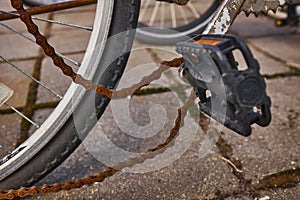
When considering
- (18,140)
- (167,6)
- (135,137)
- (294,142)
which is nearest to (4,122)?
(18,140)

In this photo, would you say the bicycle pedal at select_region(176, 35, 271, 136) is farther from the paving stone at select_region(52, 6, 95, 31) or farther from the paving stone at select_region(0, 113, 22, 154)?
the paving stone at select_region(52, 6, 95, 31)

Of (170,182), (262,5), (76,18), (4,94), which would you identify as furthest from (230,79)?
(76,18)

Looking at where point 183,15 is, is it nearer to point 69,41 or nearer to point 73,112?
point 69,41

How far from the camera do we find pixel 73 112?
0.86m

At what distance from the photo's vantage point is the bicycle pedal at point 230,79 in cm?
61

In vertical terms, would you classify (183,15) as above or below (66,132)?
below

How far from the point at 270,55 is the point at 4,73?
1.33 m

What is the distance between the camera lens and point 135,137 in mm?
1188

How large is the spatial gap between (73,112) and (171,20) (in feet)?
5.86

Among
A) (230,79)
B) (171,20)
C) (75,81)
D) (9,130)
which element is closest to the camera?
(230,79)

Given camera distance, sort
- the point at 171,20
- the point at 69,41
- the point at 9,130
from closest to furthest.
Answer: the point at 9,130 → the point at 69,41 → the point at 171,20

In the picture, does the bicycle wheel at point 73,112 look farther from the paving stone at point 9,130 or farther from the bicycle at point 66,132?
the paving stone at point 9,130

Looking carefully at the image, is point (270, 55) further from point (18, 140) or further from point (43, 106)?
point (18, 140)

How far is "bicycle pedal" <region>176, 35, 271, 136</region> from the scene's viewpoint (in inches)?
24.0
